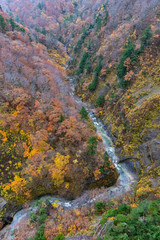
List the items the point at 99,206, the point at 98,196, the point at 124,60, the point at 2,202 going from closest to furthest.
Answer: the point at 99,206, the point at 2,202, the point at 98,196, the point at 124,60

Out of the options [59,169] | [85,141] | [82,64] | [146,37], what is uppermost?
[146,37]

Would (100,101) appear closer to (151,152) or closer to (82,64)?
(151,152)

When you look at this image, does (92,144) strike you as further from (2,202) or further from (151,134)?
(2,202)

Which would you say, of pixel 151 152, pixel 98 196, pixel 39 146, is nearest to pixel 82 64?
pixel 39 146

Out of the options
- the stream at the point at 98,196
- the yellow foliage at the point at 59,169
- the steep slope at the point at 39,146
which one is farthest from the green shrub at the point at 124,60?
the yellow foliage at the point at 59,169

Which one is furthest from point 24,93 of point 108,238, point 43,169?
point 108,238

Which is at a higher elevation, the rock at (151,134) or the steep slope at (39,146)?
the rock at (151,134)

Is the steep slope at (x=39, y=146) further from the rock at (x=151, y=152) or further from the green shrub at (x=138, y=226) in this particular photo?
the green shrub at (x=138, y=226)

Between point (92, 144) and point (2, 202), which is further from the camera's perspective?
point (92, 144)

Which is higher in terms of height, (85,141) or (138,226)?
(138,226)

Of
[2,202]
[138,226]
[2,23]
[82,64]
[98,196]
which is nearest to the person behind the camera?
[138,226]

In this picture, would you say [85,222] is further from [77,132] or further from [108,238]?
[77,132]

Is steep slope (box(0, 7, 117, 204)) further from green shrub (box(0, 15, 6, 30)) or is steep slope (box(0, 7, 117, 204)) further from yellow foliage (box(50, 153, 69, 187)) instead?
green shrub (box(0, 15, 6, 30))
